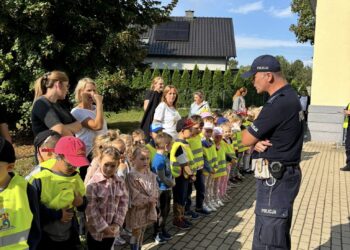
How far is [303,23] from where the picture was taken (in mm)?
31000

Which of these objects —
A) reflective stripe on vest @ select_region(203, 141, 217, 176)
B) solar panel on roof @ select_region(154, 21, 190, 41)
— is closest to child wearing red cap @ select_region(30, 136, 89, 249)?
reflective stripe on vest @ select_region(203, 141, 217, 176)

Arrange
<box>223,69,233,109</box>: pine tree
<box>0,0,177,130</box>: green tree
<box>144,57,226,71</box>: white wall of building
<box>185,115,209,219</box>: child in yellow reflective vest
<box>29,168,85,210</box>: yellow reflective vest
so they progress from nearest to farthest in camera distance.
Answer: <box>29,168,85,210</box>: yellow reflective vest
<box>185,115,209,219</box>: child in yellow reflective vest
<box>0,0,177,130</box>: green tree
<box>223,69,233,109</box>: pine tree
<box>144,57,226,71</box>: white wall of building

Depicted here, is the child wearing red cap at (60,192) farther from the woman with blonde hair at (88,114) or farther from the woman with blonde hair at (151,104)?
the woman with blonde hair at (151,104)

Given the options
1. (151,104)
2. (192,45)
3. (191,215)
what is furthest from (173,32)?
(191,215)

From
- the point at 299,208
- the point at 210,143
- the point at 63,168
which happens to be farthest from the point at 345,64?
the point at 63,168

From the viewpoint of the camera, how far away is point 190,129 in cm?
542

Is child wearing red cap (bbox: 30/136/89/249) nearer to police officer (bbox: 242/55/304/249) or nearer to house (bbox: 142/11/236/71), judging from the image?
police officer (bbox: 242/55/304/249)

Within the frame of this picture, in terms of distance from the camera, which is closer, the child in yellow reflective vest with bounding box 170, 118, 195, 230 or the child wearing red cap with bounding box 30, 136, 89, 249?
the child wearing red cap with bounding box 30, 136, 89, 249

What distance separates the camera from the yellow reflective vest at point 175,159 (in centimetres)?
500

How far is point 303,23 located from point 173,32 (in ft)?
44.1

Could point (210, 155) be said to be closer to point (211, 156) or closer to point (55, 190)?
point (211, 156)

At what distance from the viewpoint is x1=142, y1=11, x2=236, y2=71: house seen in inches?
1451

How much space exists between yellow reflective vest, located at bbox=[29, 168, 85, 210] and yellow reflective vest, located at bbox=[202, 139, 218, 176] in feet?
10.7

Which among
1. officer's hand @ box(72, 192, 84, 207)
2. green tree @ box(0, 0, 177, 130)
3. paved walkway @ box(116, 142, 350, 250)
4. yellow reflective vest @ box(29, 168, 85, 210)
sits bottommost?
paved walkway @ box(116, 142, 350, 250)
